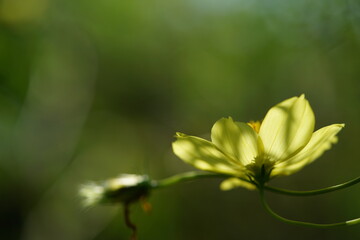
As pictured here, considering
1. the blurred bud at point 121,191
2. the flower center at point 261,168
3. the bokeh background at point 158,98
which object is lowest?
Result: the flower center at point 261,168

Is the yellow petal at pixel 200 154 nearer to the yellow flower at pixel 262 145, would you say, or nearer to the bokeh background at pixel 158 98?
the yellow flower at pixel 262 145

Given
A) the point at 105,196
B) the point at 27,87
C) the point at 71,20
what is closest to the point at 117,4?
the point at 71,20

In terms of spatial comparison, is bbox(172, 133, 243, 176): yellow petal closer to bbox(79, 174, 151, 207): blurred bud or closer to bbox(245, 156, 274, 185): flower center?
bbox(245, 156, 274, 185): flower center

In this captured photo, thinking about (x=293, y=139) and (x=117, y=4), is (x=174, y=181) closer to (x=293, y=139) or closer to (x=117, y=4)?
(x=293, y=139)

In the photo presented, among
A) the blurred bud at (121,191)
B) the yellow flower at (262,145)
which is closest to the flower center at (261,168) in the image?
the yellow flower at (262,145)

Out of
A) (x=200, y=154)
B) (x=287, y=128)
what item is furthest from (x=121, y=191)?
(x=287, y=128)
